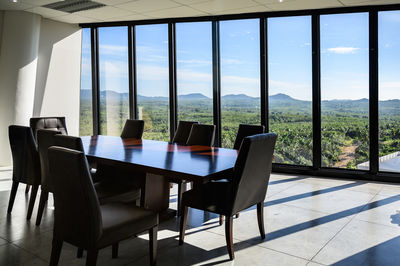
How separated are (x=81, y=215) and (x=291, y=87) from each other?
→ 4714 millimetres

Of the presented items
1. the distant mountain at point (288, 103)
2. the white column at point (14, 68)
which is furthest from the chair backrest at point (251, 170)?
the white column at point (14, 68)

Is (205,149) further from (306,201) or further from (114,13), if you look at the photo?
(114,13)

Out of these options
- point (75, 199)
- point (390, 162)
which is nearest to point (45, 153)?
point (75, 199)

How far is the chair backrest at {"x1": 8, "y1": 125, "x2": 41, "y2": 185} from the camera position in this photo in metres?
3.84

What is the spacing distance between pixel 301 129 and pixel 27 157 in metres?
4.27

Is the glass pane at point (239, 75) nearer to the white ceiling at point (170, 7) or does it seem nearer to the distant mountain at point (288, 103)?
the distant mountain at point (288, 103)

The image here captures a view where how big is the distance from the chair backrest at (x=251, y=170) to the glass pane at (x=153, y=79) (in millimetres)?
4174

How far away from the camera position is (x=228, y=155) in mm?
3641

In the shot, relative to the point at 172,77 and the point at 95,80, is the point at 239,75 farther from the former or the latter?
the point at 95,80

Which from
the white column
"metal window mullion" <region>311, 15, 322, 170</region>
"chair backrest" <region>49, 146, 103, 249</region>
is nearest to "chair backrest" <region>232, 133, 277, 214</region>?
"chair backrest" <region>49, 146, 103, 249</region>

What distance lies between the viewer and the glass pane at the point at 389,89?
541 cm

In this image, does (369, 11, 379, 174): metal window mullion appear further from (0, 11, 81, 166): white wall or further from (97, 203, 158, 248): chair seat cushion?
(0, 11, 81, 166): white wall

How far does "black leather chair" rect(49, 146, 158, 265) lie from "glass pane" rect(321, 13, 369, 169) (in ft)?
14.1

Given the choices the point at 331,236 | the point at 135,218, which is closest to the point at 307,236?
the point at 331,236
